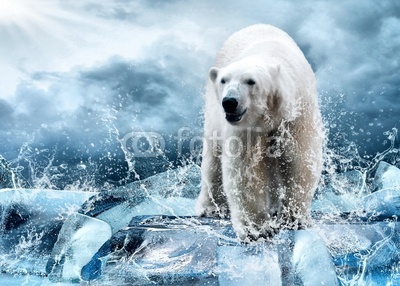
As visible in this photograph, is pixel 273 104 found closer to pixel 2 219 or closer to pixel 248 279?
pixel 248 279

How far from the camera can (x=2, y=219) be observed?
541 cm

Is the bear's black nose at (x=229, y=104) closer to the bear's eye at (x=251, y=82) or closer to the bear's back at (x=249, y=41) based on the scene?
the bear's eye at (x=251, y=82)

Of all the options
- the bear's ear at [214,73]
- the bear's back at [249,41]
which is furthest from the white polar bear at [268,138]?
the bear's back at [249,41]

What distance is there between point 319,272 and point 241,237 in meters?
0.68

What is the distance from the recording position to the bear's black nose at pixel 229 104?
3072 millimetres

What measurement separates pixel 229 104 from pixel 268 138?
23.3 inches

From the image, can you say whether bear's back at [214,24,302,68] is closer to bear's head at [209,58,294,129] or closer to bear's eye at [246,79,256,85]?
bear's head at [209,58,294,129]

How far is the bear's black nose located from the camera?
307cm

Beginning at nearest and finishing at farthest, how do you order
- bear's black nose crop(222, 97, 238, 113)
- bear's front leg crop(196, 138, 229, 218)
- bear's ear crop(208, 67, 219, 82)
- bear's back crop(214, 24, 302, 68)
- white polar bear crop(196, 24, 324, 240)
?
bear's black nose crop(222, 97, 238, 113), white polar bear crop(196, 24, 324, 240), bear's ear crop(208, 67, 219, 82), bear's back crop(214, 24, 302, 68), bear's front leg crop(196, 138, 229, 218)

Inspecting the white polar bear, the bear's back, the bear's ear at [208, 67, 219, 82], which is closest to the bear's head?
the white polar bear

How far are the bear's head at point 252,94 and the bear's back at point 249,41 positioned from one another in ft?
2.60

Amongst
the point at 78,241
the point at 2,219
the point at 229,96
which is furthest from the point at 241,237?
the point at 2,219

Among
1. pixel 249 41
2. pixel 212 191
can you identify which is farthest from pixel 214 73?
pixel 212 191

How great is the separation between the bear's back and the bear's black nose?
3.75 feet
